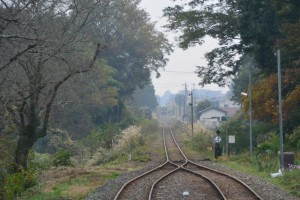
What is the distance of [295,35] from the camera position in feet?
84.8

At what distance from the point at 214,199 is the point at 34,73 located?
30.5ft

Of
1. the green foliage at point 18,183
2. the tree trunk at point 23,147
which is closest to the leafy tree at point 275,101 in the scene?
the tree trunk at point 23,147

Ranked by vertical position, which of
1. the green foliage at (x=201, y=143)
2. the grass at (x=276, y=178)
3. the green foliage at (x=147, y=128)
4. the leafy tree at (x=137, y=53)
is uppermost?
the leafy tree at (x=137, y=53)

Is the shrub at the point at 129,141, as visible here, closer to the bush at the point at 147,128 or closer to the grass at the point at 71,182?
the grass at the point at 71,182

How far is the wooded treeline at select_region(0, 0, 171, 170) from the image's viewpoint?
Result: 1562 centimetres

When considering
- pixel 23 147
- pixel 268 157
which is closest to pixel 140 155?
pixel 268 157

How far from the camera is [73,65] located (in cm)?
1992

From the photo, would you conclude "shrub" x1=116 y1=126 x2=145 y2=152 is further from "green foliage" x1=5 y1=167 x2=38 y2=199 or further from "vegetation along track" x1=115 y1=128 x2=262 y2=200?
"green foliage" x1=5 y1=167 x2=38 y2=199

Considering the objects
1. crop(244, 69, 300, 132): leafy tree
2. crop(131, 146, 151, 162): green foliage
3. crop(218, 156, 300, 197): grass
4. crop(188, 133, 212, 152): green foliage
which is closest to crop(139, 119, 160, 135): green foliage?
crop(188, 133, 212, 152): green foliage

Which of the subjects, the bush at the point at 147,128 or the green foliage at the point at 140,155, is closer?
the green foliage at the point at 140,155

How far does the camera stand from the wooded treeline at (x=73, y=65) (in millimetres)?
15623

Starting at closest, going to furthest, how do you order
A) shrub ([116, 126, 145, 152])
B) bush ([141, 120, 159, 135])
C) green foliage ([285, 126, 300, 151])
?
green foliage ([285, 126, 300, 151]), shrub ([116, 126, 145, 152]), bush ([141, 120, 159, 135])

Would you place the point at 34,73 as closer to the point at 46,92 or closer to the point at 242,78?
the point at 46,92

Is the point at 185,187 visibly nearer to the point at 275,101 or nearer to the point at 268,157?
the point at 268,157
